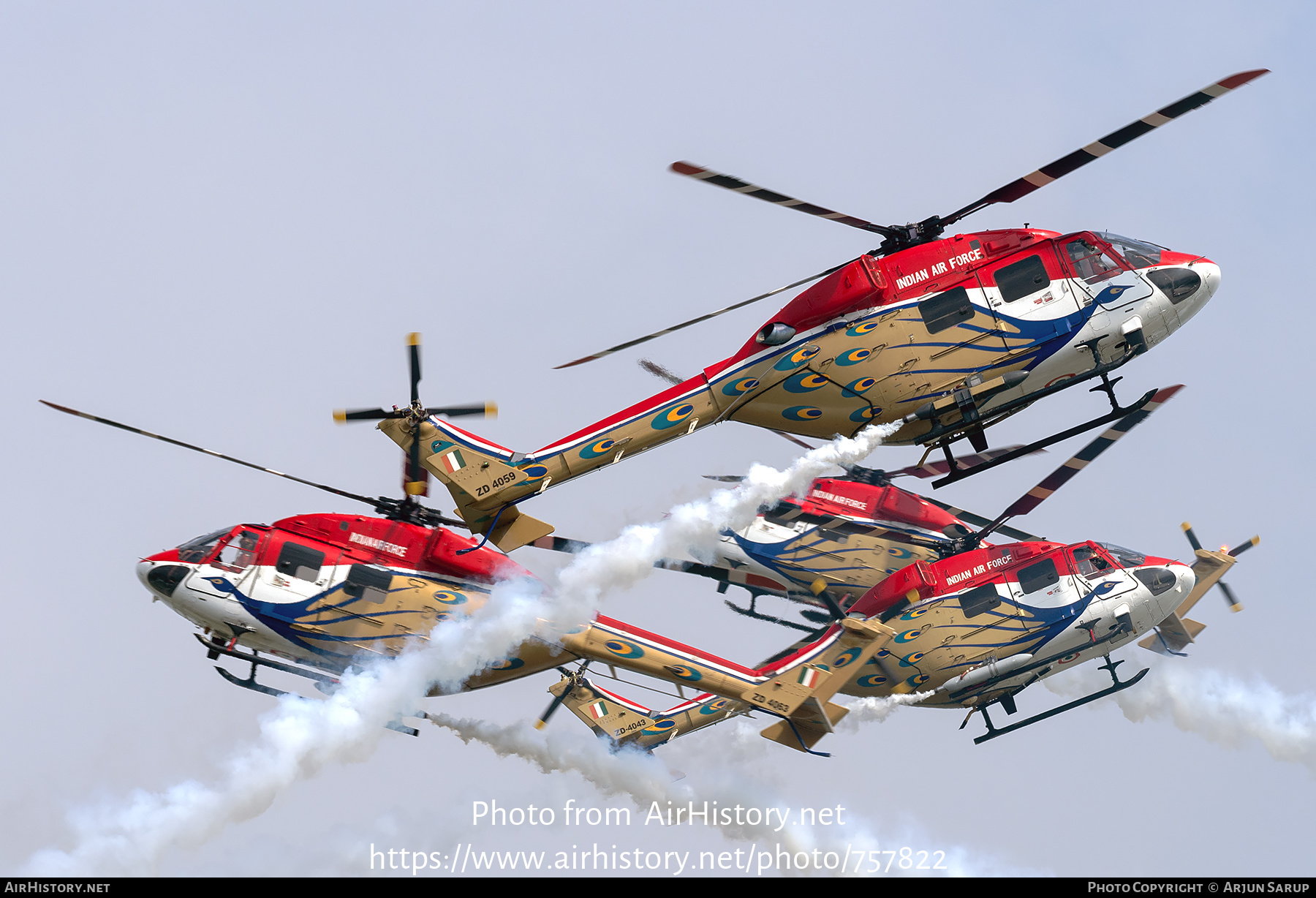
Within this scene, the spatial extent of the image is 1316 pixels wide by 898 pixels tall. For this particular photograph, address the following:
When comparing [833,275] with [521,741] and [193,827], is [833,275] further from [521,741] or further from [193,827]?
[193,827]

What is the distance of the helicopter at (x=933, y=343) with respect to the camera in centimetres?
3177

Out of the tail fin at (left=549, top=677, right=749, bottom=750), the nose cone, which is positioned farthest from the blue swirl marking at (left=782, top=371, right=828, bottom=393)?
the tail fin at (left=549, top=677, right=749, bottom=750)

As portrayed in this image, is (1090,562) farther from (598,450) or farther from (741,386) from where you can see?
(598,450)

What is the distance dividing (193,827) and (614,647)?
8448 mm

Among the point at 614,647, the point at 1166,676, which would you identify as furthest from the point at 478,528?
the point at 1166,676

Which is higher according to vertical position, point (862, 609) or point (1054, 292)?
point (1054, 292)

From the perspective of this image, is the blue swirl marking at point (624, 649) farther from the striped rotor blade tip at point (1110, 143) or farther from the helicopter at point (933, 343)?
the striped rotor blade tip at point (1110, 143)

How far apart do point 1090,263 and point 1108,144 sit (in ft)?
9.22

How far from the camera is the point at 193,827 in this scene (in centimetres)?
3284

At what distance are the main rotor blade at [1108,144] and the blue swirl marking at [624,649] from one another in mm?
10123

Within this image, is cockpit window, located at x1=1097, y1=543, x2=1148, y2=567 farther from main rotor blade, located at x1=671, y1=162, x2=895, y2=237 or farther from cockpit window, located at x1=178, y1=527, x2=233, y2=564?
cockpit window, located at x1=178, y1=527, x2=233, y2=564

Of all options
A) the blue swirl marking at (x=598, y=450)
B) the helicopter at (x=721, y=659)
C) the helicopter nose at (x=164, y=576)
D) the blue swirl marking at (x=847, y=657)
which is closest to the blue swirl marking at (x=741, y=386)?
the blue swirl marking at (x=598, y=450)

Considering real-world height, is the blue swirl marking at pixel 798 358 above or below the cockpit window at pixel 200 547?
above

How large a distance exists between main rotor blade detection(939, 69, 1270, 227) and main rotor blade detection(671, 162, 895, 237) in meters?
1.99
